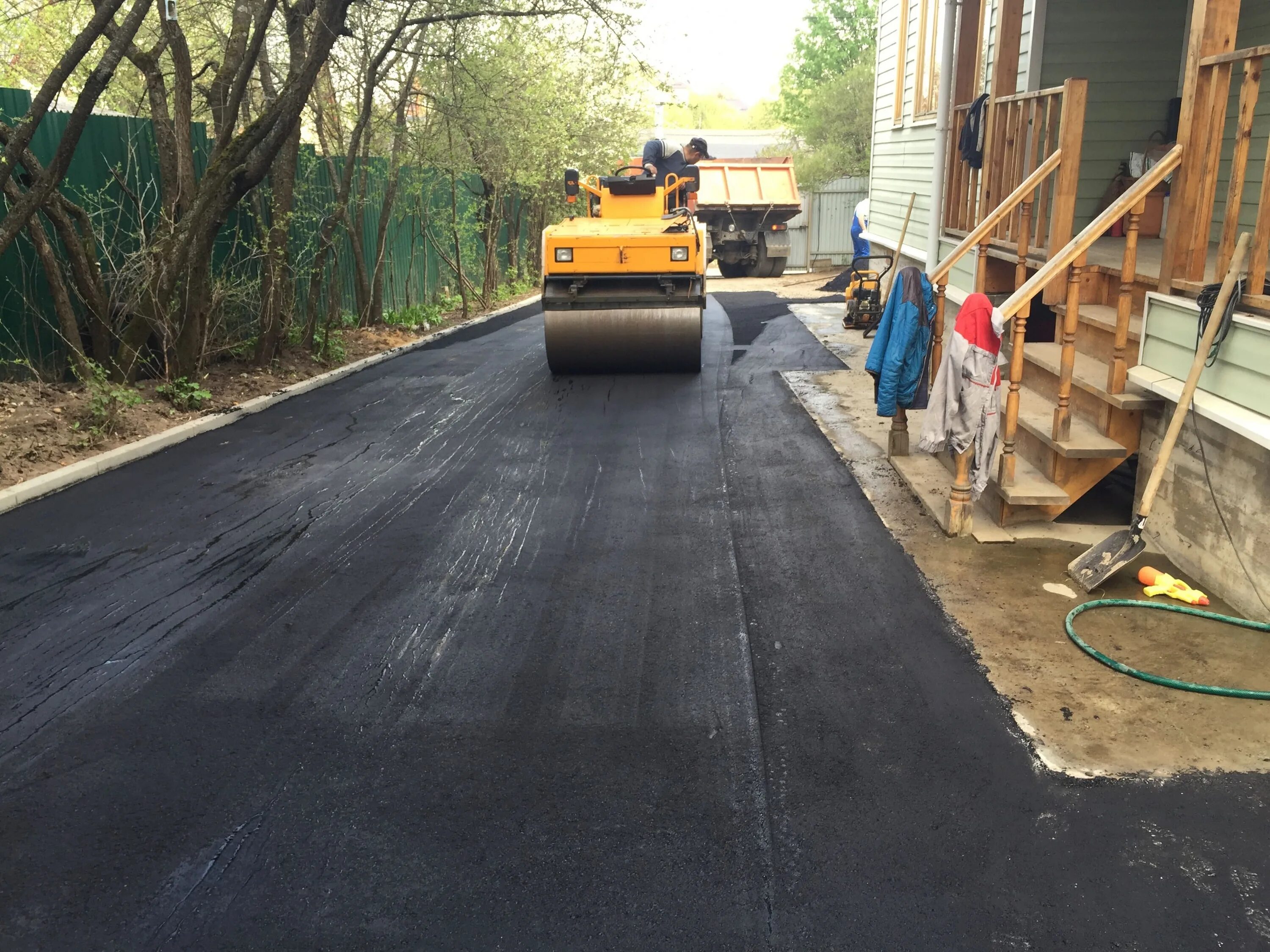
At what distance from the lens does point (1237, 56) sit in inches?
190

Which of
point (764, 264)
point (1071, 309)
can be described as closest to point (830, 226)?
point (764, 264)

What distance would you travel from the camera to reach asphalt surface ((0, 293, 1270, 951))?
2836mm

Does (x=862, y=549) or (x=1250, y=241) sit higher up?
(x=1250, y=241)

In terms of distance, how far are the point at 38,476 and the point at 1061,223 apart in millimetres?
6793

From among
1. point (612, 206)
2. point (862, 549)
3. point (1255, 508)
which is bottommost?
point (862, 549)

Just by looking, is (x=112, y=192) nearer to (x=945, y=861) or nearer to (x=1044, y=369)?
(x=1044, y=369)

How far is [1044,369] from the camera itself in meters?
6.79

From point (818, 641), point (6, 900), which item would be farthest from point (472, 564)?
point (6, 900)

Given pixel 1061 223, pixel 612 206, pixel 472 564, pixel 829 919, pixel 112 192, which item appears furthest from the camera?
pixel 612 206

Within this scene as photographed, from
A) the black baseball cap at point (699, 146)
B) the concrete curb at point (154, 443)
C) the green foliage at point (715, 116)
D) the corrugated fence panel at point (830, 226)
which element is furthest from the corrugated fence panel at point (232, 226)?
the green foliage at point (715, 116)

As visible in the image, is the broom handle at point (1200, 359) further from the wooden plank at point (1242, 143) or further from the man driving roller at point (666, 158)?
the man driving roller at point (666, 158)

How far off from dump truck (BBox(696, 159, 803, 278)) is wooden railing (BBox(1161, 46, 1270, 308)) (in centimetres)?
1881

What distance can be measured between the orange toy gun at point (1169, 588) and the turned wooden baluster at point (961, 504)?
99 cm

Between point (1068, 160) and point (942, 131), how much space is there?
4164 mm
